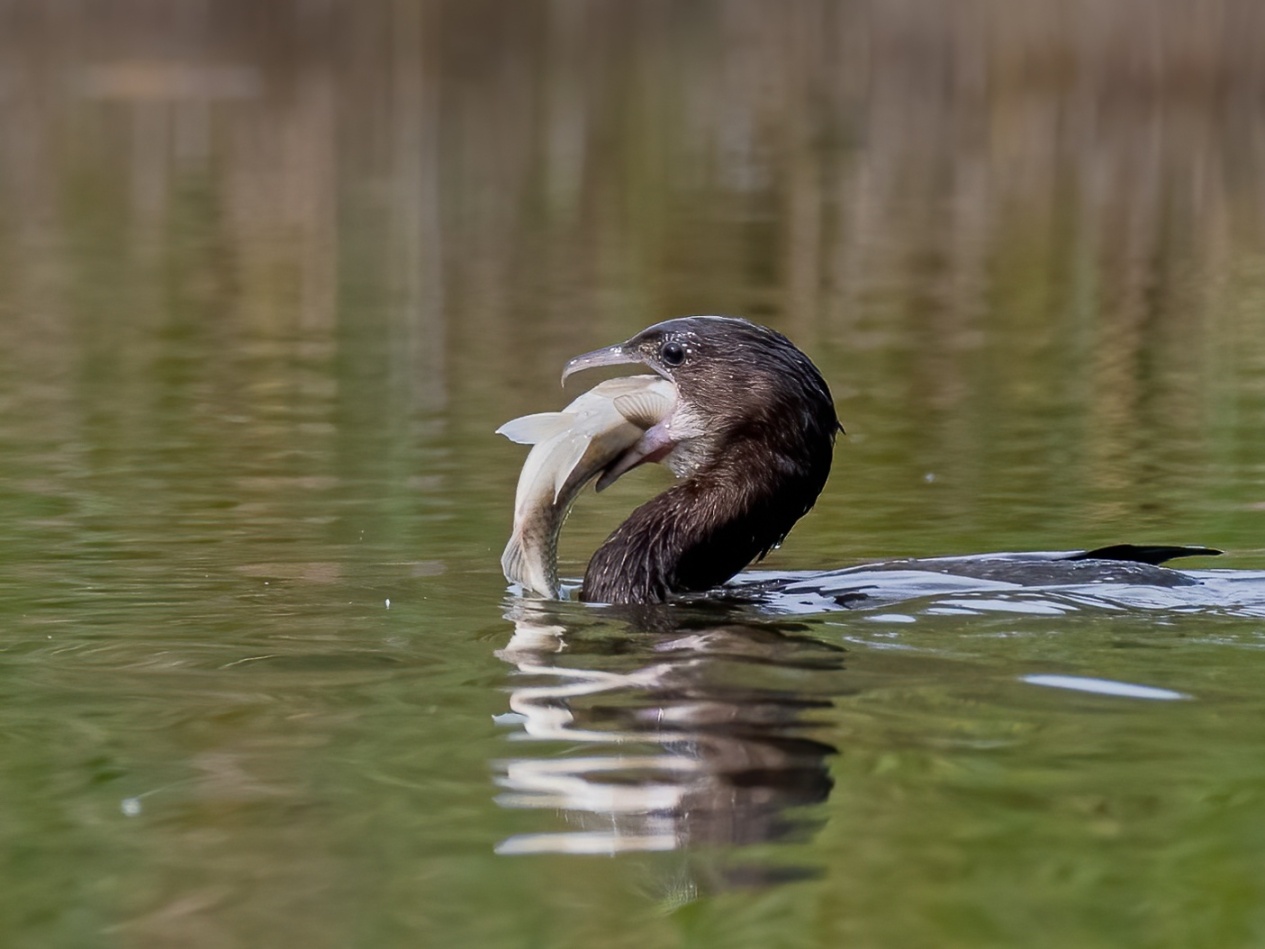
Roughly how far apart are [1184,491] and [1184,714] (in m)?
3.28

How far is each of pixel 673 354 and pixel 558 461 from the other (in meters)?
0.49

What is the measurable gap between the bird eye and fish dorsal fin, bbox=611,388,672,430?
9 centimetres

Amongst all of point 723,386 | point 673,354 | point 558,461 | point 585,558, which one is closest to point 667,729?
point 558,461

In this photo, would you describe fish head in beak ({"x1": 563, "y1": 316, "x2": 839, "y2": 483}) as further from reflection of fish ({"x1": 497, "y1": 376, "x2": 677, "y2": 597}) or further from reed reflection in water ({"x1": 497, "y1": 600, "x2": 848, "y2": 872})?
reed reflection in water ({"x1": 497, "y1": 600, "x2": 848, "y2": 872})

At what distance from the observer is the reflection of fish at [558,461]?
6180 millimetres

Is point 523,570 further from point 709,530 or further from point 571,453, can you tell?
point 709,530

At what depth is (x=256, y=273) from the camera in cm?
1524

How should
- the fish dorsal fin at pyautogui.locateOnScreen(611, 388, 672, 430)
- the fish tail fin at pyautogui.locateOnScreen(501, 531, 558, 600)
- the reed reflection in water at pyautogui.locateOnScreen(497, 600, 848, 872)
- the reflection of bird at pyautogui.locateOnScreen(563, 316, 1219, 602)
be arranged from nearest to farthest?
1. the reed reflection in water at pyautogui.locateOnScreen(497, 600, 848, 872)
2. the fish tail fin at pyautogui.locateOnScreen(501, 531, 558, 600)
3. the reflection of bird at pyautogui.locateOnScreen(563, 316, 1219, 602)
4. the fish dorsal fin at pyautogui.locateOnScreen(611, 388, 672, 430)

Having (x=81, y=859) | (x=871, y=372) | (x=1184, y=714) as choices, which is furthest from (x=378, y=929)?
(x=871, y=372)

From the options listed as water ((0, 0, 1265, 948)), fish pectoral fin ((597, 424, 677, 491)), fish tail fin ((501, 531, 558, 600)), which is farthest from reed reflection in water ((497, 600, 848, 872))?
fish pectoral fin ((597, 424, 677, 491))

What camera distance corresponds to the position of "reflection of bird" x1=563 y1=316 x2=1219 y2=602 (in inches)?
248

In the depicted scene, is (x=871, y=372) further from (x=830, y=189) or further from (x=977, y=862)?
(x=830, y=189)

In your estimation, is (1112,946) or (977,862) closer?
(1112,946)

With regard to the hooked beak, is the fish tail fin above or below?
below
